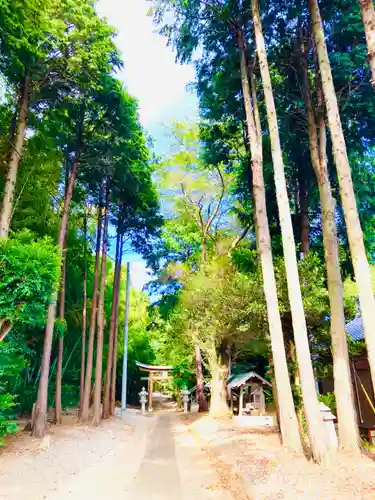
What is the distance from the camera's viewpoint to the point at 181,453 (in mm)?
→ 7684

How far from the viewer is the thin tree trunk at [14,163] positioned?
659cm

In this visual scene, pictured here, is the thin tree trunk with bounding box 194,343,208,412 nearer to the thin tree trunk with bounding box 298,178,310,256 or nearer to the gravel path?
the thin tree trunk with bounding box 298,178,310,256

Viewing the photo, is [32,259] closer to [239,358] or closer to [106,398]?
[106,398]

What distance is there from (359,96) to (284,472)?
7.77 m

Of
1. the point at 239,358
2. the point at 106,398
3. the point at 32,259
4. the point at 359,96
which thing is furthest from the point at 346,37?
the point at 106,398

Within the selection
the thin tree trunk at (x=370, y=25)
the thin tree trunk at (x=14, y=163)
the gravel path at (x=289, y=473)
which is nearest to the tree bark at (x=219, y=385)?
the gravel path at (x=289, y=473)

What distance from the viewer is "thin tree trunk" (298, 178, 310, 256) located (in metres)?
9.36

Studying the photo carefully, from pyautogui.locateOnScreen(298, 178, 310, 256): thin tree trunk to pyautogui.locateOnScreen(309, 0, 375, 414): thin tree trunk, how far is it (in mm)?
4138

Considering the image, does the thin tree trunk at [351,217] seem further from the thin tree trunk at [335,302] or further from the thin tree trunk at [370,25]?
the thin tree trunk at [335,302]

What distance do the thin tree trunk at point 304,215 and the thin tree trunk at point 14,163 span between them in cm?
714

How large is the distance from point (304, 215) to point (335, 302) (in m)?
3.97

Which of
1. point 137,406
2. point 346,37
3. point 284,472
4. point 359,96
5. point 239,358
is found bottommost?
point 137,406

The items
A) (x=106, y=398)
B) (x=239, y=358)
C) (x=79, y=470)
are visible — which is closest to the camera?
(x=79, y=470)

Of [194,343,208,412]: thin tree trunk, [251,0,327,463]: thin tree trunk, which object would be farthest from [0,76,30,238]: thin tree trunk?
[194,343,208,412]: thin tree trunk
